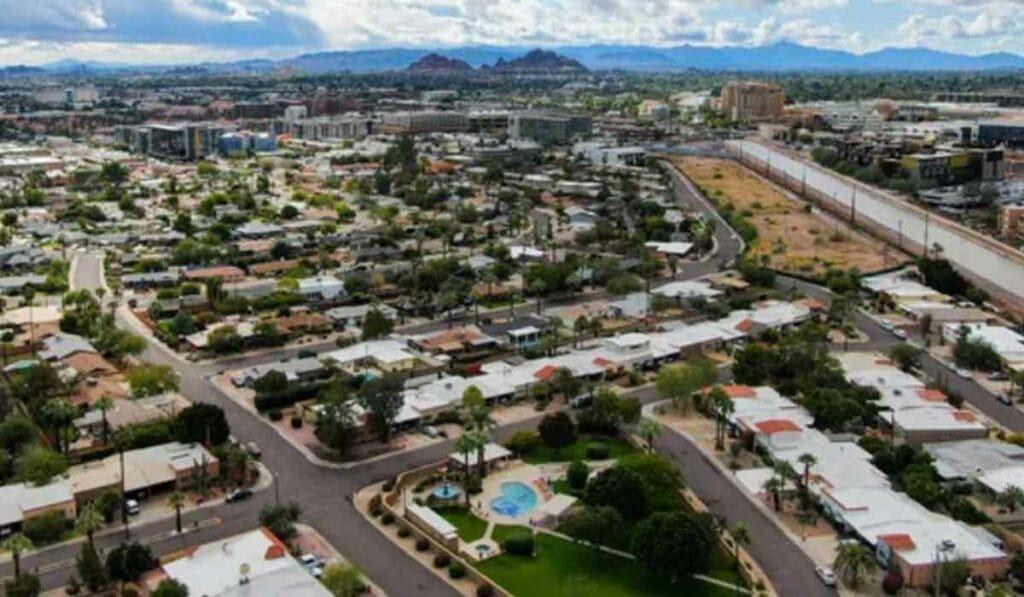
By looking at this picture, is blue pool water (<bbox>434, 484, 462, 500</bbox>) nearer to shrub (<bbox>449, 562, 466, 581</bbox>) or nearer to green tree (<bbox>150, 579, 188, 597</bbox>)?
shrub (<bbox>449, 562, 466, 581</bbox>)

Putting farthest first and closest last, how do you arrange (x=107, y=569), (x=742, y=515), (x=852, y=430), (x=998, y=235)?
(x=998, y=235), (x=852, y=430), (x=742, y=515), (x=107, y=569)

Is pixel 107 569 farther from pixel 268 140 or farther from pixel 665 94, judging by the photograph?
pixel 665 94

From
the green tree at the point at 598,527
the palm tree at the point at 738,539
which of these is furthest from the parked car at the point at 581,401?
the palm tree at the point at 738,539

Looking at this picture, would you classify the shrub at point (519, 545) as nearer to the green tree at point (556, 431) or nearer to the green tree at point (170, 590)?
the green tree at point (556, 431)

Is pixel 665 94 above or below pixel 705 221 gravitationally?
above

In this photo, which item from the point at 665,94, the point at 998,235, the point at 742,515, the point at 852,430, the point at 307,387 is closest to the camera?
the point at 742,515

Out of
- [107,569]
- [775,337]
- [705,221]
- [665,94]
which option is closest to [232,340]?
[107,569]

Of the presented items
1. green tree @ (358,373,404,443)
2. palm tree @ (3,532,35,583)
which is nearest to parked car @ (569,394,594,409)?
green tree @ (358,373,404,443)
